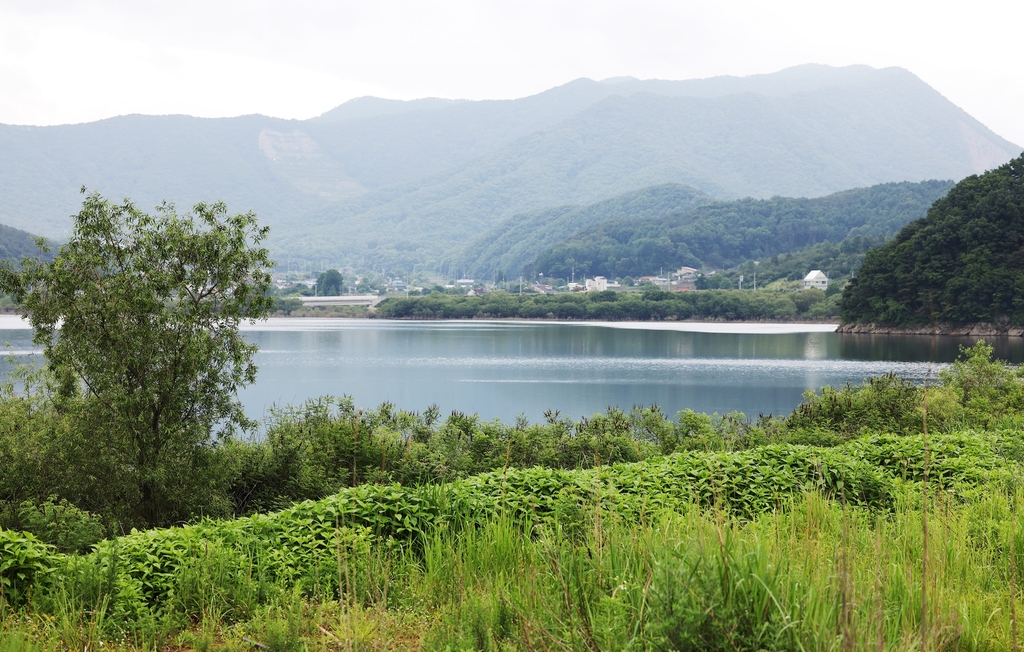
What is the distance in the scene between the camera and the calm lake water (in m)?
28.5

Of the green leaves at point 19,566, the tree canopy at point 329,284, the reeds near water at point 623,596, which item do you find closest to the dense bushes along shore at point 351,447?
the reeds near water at point 623,596

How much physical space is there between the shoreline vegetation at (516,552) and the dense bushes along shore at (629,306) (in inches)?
3119

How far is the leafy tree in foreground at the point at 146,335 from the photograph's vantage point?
815 cm

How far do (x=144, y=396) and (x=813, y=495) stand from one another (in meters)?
5.86

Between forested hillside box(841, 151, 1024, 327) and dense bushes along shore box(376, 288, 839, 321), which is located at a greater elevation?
forested hillside box(841, 151, 1024, 327)

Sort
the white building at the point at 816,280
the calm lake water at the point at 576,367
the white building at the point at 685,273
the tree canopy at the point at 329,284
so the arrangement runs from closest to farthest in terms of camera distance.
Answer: the calm lake water at the point at 576,367, the white building at the point at 816,280, the tree canopy at the point at 329,284, the white building at the point at 685,273

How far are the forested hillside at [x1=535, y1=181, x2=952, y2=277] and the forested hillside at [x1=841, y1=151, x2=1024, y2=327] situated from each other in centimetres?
7683

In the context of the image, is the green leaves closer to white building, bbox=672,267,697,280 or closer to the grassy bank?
the grassy bank

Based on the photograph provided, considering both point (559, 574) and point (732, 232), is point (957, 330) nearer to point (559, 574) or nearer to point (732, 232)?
point (559, 574)

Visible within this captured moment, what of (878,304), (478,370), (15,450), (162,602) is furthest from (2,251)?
(162,602)

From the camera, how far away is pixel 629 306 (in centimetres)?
9406

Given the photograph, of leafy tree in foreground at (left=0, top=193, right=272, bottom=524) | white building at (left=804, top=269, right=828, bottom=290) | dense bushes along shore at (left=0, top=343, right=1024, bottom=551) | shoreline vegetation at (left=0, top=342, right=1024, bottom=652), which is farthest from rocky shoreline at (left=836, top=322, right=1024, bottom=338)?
leafy tree in foreground at (left=0, top=193, right=272, bottom=524)

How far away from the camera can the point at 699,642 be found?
10.2ft

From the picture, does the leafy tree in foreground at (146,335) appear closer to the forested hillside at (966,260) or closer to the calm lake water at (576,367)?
the calm lake water at (576,367)
